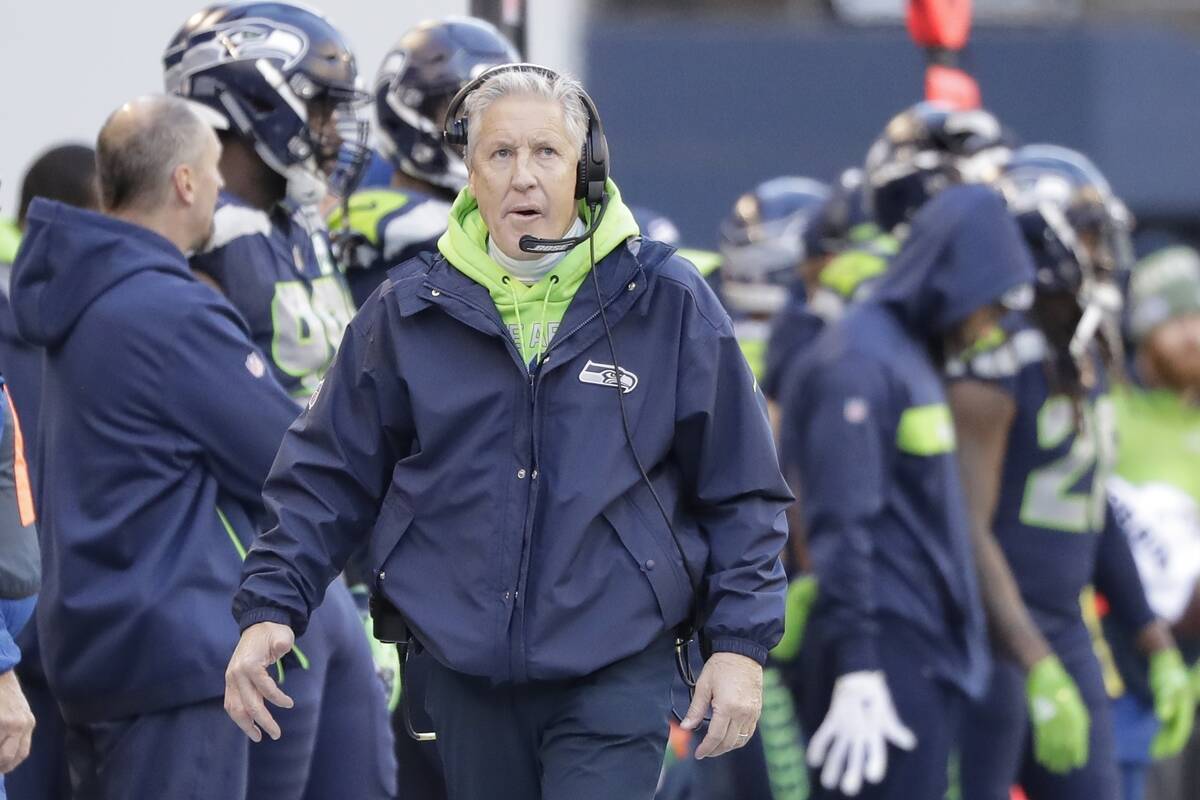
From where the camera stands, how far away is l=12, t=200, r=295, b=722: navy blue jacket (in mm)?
4984

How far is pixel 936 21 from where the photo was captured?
1166 centimetres

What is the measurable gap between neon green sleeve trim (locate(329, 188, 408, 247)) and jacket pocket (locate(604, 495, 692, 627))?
91.4 inches

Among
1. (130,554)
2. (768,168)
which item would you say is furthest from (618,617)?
(768,168)

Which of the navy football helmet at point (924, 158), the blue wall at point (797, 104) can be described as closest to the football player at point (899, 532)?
the navy football helmet at point (924, 158)

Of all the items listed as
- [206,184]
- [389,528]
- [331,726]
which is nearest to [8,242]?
[206,184]

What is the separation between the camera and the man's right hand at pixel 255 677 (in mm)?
4031

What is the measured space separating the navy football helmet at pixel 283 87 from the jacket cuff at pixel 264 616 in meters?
1.94

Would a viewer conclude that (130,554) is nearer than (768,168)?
Yes

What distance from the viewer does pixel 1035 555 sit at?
7254 millimetres

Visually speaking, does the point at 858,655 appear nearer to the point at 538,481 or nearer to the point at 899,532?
the point at 899,532

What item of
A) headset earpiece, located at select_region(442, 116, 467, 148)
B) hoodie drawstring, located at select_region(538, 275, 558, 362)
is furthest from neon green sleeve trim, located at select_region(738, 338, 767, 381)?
hoodie drawstring, located at select_region(538, 275, 558, 362)

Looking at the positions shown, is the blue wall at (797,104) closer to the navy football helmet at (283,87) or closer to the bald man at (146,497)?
the navy football helmet at (283,87)

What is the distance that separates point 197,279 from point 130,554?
603 millimetres

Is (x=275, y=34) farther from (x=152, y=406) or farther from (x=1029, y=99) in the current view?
(x=1029, y=99)
